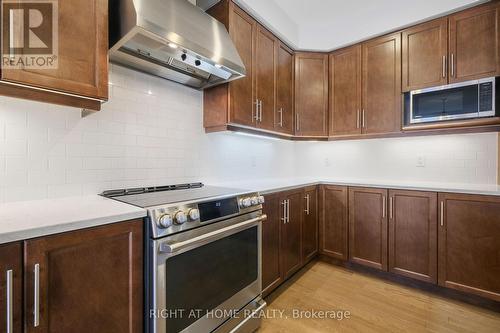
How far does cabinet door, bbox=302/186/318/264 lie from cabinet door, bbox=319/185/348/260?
9 cm

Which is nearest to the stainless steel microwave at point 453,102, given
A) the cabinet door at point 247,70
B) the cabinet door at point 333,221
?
the cabinet door at point 333,221

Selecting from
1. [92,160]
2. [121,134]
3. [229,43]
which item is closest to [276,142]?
[229,43]

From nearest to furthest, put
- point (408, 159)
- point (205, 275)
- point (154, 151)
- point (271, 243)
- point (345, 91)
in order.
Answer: point (205, 275) < point (154, 151) < point (271, 243) < point (408, 159) < point (345, 91)

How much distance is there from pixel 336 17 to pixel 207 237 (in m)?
2.79

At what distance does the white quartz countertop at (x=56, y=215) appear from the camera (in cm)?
81

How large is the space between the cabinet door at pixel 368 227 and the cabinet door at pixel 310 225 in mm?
355

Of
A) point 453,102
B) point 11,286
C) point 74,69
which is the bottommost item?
point 11,286

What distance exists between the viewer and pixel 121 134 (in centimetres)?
162

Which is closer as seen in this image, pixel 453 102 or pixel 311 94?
pixel 453 102

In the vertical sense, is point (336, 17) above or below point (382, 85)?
above

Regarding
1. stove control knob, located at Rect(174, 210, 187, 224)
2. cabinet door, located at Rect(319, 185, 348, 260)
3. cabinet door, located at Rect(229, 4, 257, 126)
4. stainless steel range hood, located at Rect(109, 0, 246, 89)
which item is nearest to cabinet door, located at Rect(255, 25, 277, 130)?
cabinet door, located at Rect(229, 4, 257, 126)

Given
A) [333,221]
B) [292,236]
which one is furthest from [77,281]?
[333,221]

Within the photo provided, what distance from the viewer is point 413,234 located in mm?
2150

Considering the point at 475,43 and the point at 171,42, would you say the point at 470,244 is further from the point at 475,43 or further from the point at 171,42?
the point at 171,42
